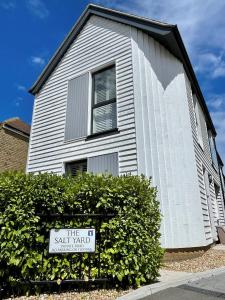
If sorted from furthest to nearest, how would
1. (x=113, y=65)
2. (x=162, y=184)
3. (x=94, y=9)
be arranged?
1. (x=94, y=9)
2. (x=113, y=65)
3. (x=162, y=184)

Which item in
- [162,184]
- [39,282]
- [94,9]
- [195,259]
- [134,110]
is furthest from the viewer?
[94,9]

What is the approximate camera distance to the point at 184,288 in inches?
149

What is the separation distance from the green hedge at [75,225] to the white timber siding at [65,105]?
2807 millimetres

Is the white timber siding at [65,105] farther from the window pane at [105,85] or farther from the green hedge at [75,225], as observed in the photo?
the green hedge at [75,225]

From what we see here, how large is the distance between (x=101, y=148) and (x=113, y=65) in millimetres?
3440

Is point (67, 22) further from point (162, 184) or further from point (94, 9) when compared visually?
point (162, 184)

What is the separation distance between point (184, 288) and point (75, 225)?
2.05 m

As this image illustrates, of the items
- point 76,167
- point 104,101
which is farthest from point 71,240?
point 104,101

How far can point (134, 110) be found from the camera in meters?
7.71

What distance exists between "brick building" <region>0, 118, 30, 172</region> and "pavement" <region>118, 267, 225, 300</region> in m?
9.80

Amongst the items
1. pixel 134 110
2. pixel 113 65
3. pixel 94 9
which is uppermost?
pixel 94 9

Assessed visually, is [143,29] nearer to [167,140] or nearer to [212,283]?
[167,140]

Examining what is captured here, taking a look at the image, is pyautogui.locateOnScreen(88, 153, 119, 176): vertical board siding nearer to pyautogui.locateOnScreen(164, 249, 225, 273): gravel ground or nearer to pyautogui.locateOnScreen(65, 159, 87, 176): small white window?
pyautogui.locateOnScreen(65, 159, 87, 176): small white window

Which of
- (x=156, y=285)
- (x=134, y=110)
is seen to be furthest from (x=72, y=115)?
(x=156, y=285)
